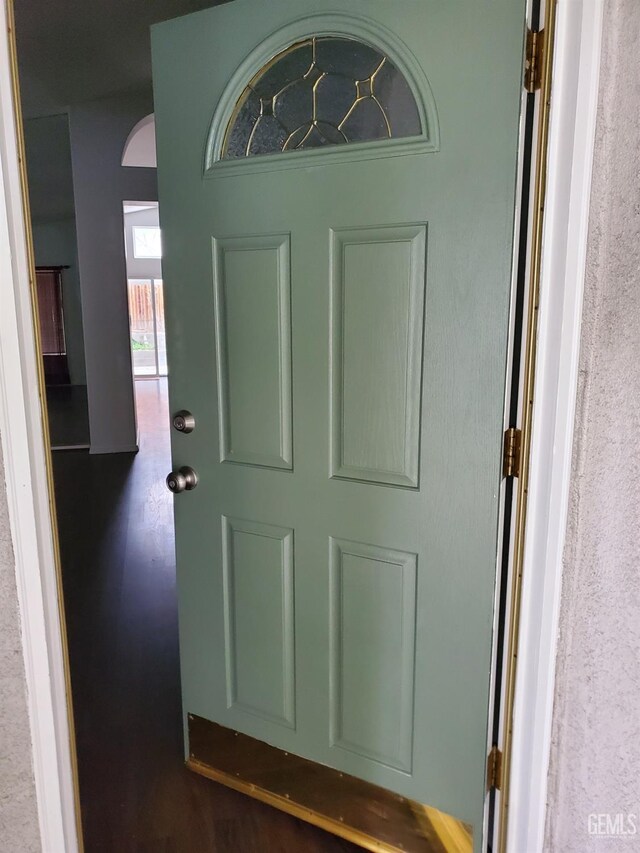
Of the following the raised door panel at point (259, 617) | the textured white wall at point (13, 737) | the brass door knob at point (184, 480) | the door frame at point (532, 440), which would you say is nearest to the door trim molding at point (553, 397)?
the door frame at point (532, 440)

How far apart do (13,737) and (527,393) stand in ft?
3.91

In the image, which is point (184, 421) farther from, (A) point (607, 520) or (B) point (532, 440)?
(A) point (607, 520)

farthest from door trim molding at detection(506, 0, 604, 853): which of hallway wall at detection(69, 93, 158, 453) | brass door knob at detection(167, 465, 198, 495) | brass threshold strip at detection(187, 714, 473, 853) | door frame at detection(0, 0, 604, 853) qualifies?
hallway wall at detection(69, 93, 158, 453)

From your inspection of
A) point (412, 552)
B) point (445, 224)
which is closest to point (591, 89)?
point (445, 224)

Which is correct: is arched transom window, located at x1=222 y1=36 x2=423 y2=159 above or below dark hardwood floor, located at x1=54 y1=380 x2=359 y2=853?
above

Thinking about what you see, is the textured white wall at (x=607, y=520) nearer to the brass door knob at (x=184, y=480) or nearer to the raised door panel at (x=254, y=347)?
the raised door panel at (x=254, y=347)

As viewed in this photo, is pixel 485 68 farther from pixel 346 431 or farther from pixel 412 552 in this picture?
pixel 412 552

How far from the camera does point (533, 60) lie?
1260mm

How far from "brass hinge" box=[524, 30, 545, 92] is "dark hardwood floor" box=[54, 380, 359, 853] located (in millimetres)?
1850

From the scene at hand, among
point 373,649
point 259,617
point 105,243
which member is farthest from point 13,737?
point 105,243

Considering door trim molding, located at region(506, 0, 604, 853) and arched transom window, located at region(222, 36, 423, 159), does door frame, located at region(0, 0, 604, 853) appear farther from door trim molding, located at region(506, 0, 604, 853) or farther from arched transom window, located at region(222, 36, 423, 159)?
arched transom window, located at region(222, 36, 423, 159)

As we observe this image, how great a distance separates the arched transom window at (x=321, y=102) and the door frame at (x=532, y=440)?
13.4 inches

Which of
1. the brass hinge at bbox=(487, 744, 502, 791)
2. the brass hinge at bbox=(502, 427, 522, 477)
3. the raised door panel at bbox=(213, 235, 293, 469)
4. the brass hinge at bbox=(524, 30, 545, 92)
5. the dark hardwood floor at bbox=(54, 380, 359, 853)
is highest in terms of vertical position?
the brass hinge at bbox=(524, 30, 545, 92)

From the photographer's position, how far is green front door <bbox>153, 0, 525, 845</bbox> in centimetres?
136
